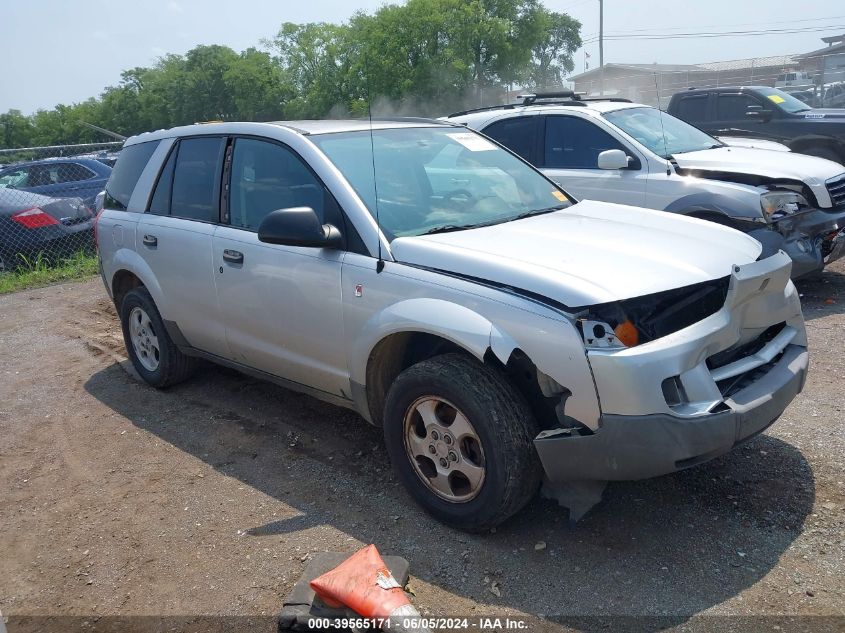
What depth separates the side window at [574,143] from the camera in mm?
7273

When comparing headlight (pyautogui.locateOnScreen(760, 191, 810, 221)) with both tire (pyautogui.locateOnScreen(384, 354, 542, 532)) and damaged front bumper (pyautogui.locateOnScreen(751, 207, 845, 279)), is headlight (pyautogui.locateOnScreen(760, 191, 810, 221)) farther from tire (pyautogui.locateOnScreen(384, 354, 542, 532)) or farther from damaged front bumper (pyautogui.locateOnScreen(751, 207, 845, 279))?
tire (pyautogui.locateOnScreen(384, 354, 542, 532))

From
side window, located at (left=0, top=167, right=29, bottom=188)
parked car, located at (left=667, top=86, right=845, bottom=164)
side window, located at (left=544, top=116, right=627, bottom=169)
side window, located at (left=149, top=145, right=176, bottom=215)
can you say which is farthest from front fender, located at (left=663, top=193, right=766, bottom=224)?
side window, located at (left=0, top=167, right=29, bottom=188)

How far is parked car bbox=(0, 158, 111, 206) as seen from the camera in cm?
1245

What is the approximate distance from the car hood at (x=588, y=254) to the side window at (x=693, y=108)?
897 centimetres

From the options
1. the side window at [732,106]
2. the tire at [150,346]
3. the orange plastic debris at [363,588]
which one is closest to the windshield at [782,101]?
the side window at [732,106]

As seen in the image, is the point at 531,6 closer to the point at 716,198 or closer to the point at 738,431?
the point at 716,198

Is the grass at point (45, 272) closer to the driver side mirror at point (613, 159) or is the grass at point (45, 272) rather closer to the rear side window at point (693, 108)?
the driver side mirror at point (613, 159)

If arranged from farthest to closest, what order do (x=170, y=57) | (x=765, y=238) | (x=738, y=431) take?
(x=170, y=57) → (x=765, y=238) → (x=738, y=431)

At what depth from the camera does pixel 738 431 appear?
303 centimetres

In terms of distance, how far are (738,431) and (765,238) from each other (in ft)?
4.49

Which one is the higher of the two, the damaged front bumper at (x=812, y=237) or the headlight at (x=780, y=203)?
the headlight at (x=780, y=203)

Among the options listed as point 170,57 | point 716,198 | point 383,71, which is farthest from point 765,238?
point 170,57

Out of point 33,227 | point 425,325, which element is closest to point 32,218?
point 33,227

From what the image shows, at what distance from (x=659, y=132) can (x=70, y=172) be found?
9.80 meters
